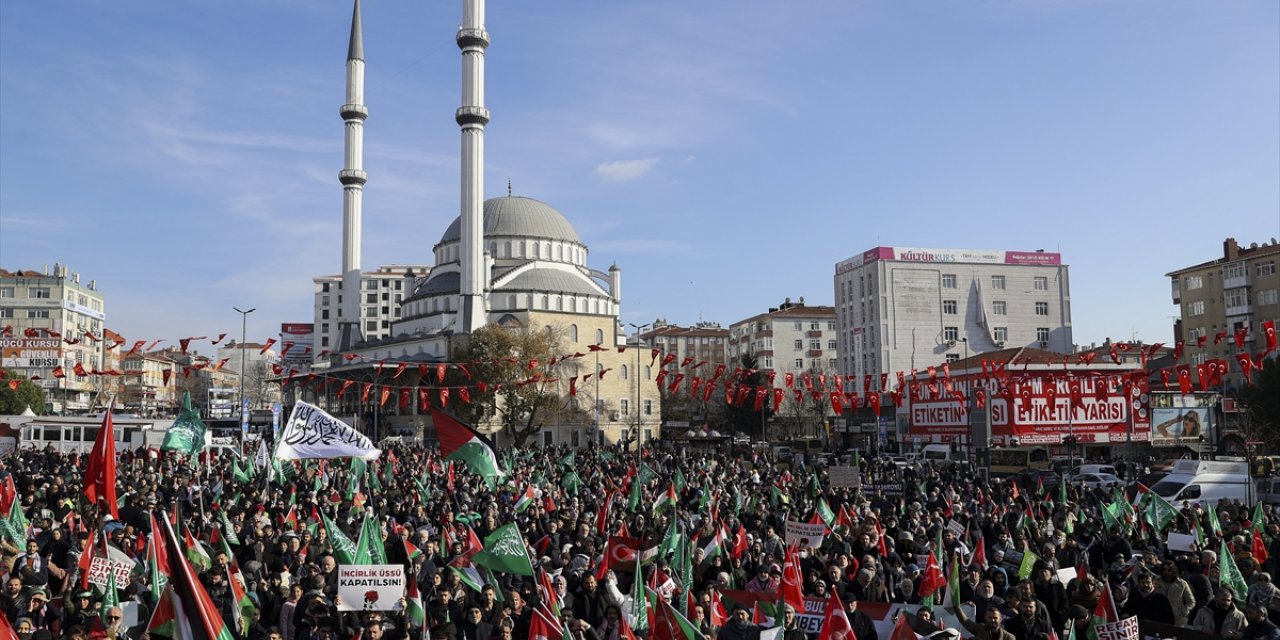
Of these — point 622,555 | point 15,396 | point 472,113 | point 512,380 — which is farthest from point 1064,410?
point 15,396

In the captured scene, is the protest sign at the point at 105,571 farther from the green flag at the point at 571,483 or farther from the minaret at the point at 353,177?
the minaret at the point at 353,177

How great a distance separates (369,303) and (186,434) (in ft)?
352

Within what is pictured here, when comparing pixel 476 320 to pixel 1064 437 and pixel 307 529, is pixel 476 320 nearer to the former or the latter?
pixel 1064 437

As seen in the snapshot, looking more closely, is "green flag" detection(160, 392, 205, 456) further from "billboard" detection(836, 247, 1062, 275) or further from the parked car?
"billboard" detection(836, 247, 1062, 275)

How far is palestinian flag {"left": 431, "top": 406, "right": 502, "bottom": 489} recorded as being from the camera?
15758 millimetres

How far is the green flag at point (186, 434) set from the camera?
19197 millimetres

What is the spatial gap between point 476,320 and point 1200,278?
142 ft

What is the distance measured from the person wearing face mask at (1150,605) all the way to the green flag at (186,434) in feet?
51.2

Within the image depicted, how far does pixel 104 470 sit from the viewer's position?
1075cm

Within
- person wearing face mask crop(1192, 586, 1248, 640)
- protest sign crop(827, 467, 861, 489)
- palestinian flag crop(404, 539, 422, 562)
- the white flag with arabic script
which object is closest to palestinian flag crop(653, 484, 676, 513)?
protest sign crop(827, 467, 861, 489)

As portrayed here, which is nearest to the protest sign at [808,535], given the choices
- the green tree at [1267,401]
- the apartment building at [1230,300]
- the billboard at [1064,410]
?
the billboard at [1064,410]

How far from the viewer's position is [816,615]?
8.99 metres

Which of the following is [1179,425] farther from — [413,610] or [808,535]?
[413,610]

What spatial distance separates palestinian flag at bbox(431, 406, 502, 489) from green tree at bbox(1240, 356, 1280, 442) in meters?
36.7
